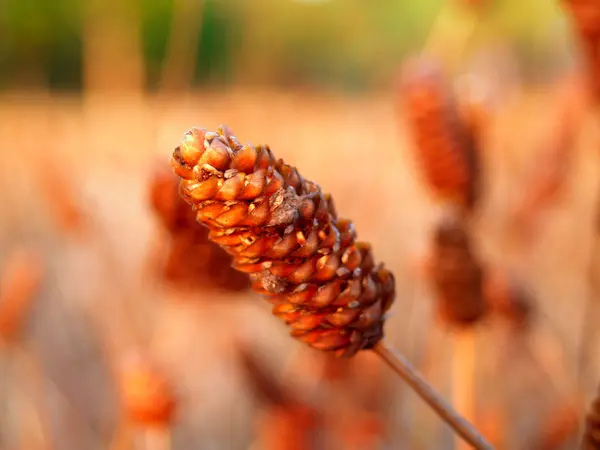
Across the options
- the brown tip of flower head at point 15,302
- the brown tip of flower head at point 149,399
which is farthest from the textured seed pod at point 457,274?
the brown tip of flower head at point 15,302

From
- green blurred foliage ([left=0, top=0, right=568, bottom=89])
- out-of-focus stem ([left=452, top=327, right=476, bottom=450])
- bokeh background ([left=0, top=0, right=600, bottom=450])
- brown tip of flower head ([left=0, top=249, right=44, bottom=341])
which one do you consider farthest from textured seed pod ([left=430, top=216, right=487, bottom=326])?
green blurred foliage ([left=0, top=0, right=568, bottom=89])

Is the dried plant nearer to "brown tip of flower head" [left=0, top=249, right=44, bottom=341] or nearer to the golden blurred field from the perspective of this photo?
the golden blurred field

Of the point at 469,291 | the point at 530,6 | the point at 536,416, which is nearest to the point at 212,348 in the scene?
the point at 536,416

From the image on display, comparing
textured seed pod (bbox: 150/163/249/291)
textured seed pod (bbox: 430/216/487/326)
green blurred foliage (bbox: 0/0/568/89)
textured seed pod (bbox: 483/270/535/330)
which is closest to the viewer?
textured seed pod (bbox: 150/163/249/291)

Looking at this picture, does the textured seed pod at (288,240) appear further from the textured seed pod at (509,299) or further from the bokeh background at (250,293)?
the textured seed pod at (509,299)

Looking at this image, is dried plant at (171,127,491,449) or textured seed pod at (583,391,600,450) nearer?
dried plant at (171,127,491,449)

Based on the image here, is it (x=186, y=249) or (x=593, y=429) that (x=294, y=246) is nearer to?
(x=593, y=429)

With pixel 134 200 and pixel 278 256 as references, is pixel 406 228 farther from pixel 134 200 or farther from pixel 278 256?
pixel 278 256
